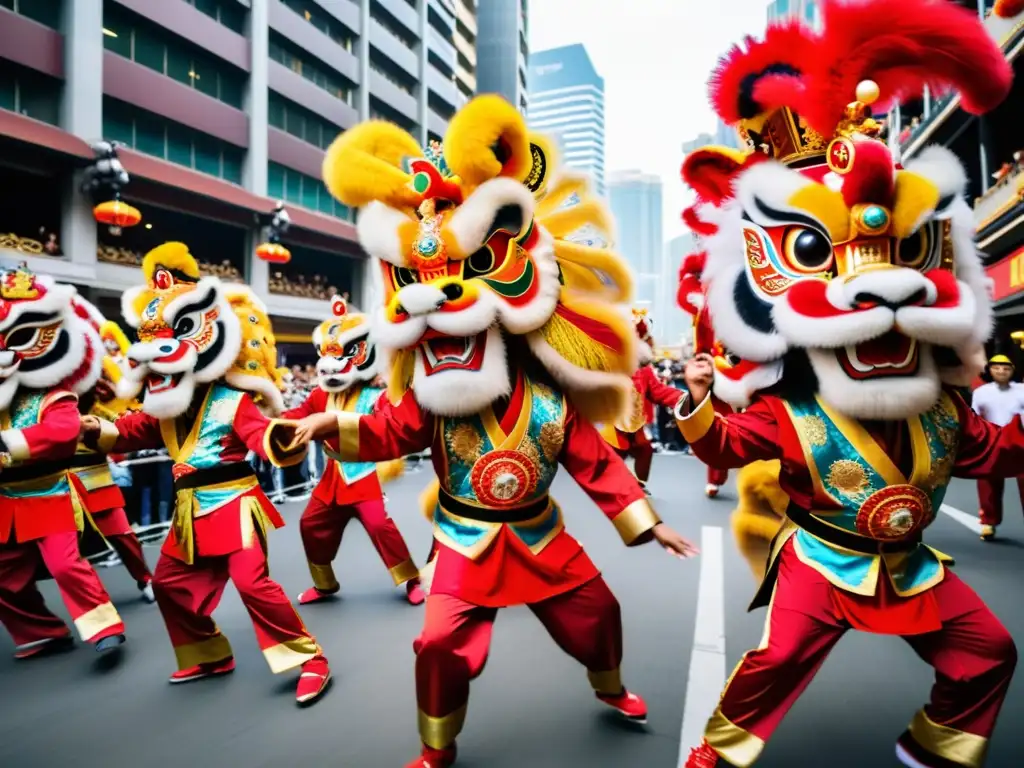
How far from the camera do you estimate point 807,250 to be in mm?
1710

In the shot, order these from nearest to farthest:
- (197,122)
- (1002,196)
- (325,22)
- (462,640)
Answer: (462,640) < (1002,196) < (197,122) < (325,22)

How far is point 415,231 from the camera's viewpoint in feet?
6.31

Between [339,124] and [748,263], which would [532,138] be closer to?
[748,263]

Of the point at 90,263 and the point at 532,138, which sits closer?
the point at 532,138

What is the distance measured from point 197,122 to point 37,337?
42.5 feet

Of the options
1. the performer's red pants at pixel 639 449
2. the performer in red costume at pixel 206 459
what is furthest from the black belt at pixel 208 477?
the performer's red pants at pixel 639 449

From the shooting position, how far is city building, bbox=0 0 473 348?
414 inches

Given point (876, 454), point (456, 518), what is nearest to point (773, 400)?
point (876, 454)

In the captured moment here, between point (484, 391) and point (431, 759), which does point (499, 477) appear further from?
point (431, 759)

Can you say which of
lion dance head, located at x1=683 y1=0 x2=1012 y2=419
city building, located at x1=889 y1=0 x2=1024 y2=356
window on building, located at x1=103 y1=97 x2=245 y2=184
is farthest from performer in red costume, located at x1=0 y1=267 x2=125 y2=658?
window on building, located at x1=103 y1=97 x2=245 y2=184

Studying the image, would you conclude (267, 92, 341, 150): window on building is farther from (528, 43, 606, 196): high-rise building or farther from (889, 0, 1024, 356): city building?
(528, 43, 606, 196): high-rise building

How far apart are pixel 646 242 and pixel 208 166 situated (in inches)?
3789

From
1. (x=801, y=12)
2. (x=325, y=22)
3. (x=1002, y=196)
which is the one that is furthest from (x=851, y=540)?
(x=325, y=22)

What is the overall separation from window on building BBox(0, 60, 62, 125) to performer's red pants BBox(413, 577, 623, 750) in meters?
12.1
